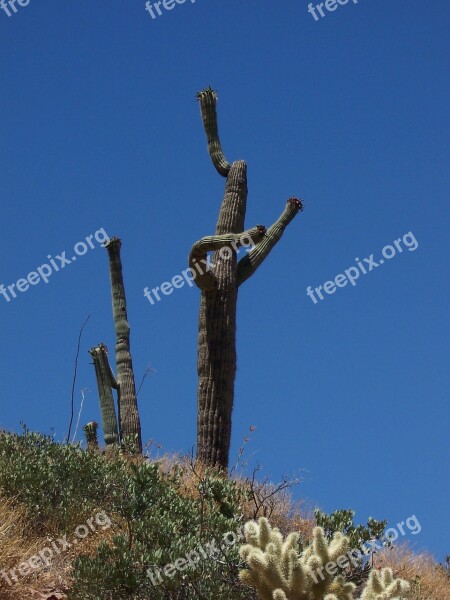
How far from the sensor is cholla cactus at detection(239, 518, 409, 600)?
185 inches

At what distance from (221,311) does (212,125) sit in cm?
325

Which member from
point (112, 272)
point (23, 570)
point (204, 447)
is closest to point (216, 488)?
point (23, 570)

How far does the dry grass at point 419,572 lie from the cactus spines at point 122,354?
3743 mm

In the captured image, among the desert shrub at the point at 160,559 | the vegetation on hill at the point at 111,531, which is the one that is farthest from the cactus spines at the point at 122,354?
the desert shrub at the point at 160,559

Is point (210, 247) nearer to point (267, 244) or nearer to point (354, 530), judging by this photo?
point (267, 244)

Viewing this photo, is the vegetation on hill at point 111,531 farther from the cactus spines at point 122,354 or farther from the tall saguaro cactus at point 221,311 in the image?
the cactus spines at point 122,354

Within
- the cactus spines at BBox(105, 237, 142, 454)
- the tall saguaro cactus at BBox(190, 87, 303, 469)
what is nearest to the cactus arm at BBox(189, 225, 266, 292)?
the tall saguaro cactus at BBox(190, 87, 303, 469)

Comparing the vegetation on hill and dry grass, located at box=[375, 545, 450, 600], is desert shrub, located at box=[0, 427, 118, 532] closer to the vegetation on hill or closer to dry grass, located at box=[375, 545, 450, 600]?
the vegetation on hill

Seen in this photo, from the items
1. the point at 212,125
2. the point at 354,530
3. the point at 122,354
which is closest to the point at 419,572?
the point at 354,530

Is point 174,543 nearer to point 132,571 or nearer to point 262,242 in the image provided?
point 132,571

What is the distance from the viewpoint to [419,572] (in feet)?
33.4

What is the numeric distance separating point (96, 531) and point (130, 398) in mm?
5276

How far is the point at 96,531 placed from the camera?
717cm

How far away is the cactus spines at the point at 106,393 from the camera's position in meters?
12.3
